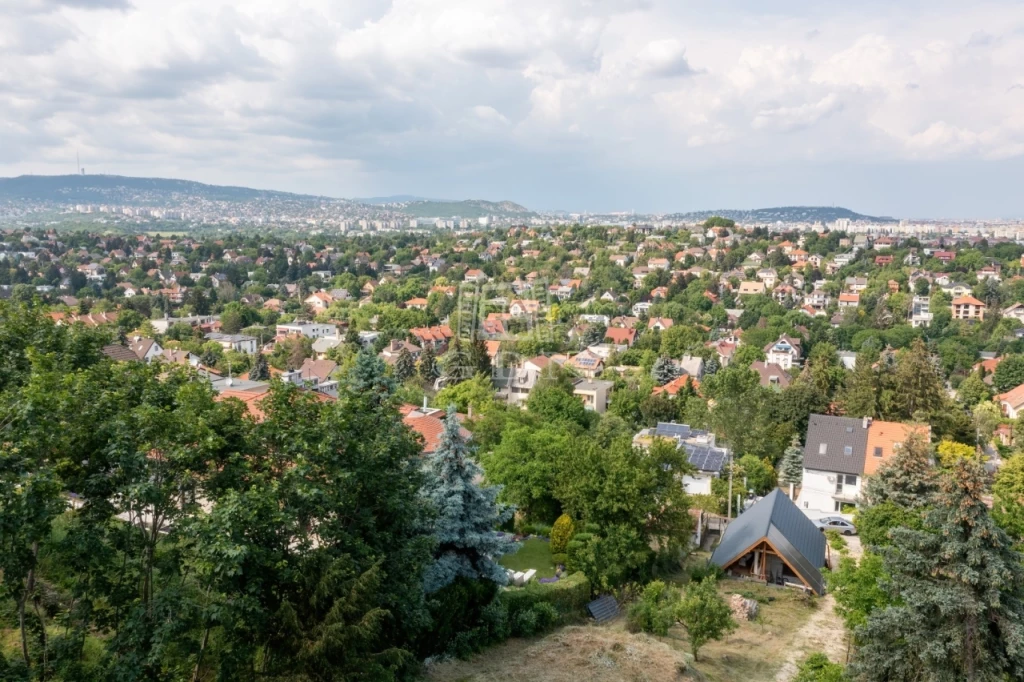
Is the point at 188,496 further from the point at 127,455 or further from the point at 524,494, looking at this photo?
the point at 524,494

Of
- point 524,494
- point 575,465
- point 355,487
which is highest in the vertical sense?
point 355,487

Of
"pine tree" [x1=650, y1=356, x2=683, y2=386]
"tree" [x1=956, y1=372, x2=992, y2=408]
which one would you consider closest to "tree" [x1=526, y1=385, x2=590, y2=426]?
"pine tree" [x1=650, y1=356, x2=683, y2=386]

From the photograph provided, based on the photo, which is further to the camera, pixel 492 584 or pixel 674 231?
pixel 674 231

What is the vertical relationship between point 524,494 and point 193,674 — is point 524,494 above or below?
below

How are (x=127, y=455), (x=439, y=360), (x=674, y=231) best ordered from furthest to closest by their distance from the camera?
(x=674, y=231), (x=439, y=360), (x=127, y=455)

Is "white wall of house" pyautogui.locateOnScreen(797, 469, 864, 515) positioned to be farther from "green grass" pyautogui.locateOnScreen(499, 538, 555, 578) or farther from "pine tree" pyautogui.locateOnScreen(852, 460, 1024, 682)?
"pine tree" pyautogui.locateOnScreen(852, 460, 1024, 682)

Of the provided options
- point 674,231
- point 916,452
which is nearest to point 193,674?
point 916,452

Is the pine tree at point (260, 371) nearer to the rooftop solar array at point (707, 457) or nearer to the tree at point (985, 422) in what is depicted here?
the rooftop solar array at point (707, 457)

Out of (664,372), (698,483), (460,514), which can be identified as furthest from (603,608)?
(664,372)
